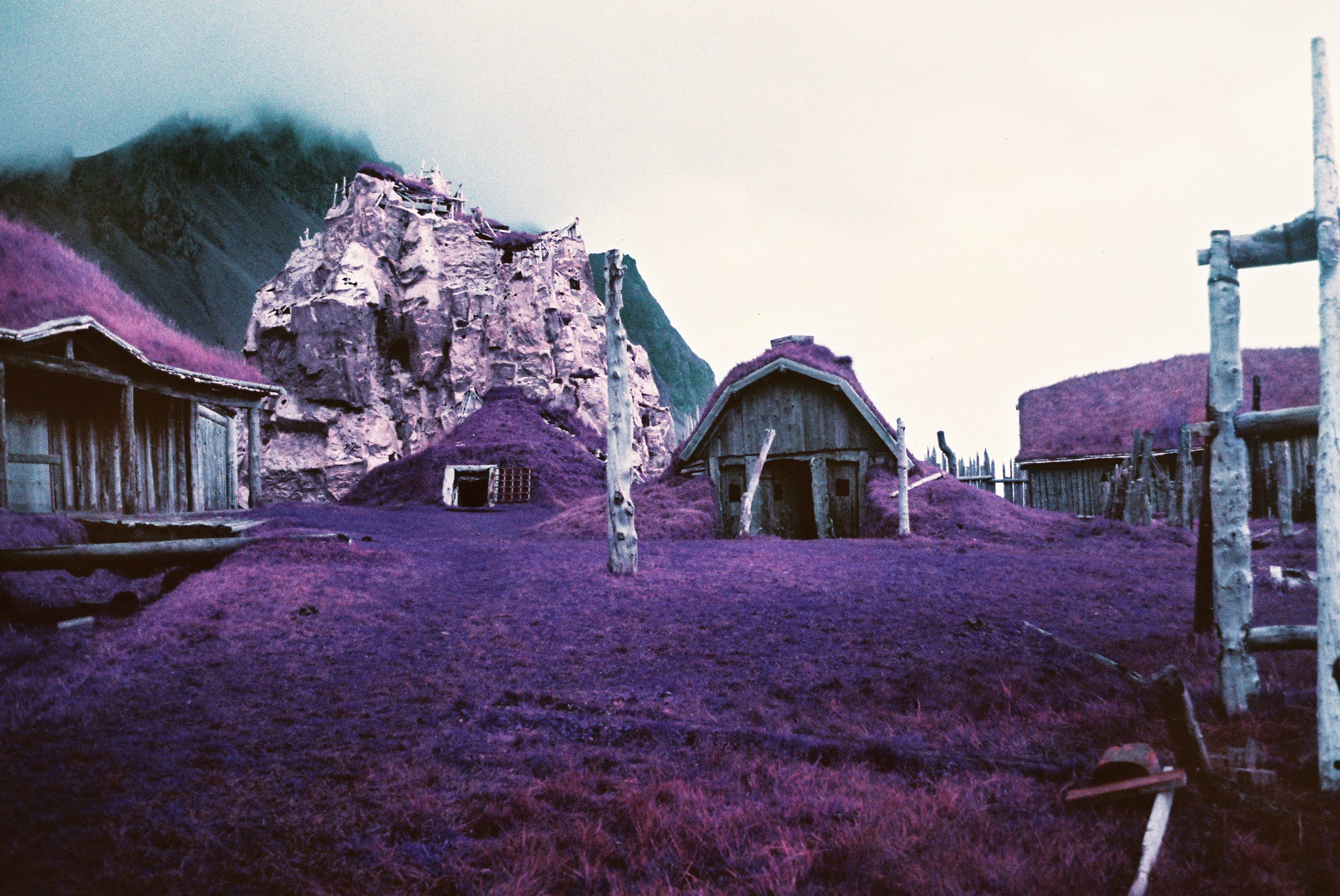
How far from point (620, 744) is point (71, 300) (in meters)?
16.1

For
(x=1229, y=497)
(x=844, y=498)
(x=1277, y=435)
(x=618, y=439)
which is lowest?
(x=844, y=498)

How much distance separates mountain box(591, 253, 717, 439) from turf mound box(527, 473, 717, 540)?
7719cm

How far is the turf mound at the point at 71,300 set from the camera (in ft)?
42.0

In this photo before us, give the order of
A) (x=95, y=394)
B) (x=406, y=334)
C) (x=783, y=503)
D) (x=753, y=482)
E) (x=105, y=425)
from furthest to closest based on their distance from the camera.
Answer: (x=406, y=334), (x=783, y=503), (x=753, y=482), (x=105, y=425), (x=95, y=394)

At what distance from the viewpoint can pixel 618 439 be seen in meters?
10.5

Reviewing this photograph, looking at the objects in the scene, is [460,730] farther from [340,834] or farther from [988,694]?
[988,694]

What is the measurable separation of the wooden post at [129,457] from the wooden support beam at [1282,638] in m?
18.7

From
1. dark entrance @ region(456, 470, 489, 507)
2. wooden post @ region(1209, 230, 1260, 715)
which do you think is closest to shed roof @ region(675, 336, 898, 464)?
wooden post @ region(1209, 230, 1260, 715)

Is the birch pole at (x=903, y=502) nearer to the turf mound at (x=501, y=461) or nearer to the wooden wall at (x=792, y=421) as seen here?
the wooden wall at (x=792, y=421)

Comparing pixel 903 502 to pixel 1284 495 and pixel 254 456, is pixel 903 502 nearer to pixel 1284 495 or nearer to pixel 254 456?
pixel 1284 495

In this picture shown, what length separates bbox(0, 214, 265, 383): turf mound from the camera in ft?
42.0

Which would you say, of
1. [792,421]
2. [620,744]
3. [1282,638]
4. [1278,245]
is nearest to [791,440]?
[792,421]

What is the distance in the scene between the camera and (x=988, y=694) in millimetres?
4484

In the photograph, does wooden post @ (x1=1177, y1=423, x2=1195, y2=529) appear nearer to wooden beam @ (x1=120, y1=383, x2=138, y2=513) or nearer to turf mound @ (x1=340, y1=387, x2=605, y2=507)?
turf mound @ (x1=340, y1=387, x2=605, y2=507)
